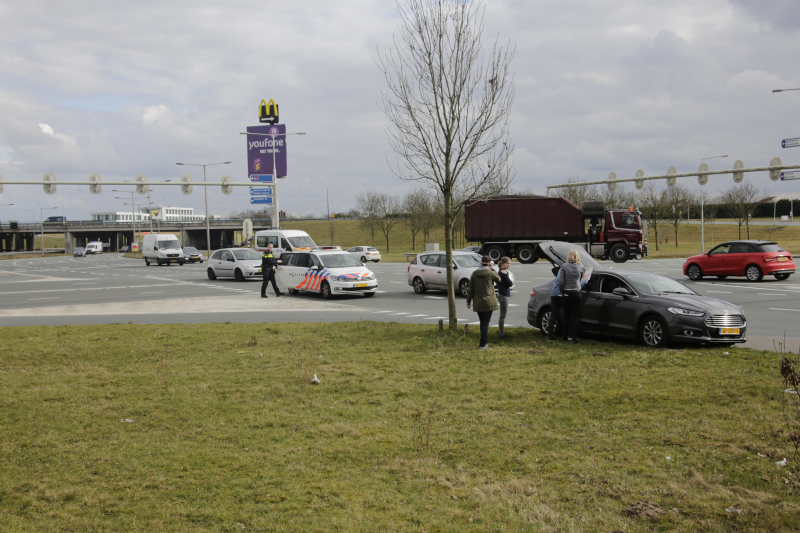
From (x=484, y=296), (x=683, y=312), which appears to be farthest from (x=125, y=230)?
(x=683, y=312)

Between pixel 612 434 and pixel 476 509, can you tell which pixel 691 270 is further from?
pixel 476 509

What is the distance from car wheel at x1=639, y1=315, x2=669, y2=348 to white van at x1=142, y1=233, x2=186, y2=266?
45.5 metres

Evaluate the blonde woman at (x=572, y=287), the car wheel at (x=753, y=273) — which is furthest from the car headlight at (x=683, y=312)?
the car wheel at (x=753, y=273)

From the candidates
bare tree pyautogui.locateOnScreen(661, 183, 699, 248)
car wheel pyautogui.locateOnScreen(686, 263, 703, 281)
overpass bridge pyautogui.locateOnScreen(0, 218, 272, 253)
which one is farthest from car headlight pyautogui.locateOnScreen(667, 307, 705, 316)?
overpass bridge pyautogui.locateOnScreen(0, 218, 272, 253)

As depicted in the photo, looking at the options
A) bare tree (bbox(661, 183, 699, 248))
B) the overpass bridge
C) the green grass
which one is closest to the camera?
the green grass

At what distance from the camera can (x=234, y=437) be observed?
5887 millimetres

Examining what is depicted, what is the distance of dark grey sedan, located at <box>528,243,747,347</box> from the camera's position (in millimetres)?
9836

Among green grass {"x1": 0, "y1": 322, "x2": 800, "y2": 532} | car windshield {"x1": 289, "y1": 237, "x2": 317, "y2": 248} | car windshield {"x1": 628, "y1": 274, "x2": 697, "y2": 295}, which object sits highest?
car windshield {"x1": 289, "y1": 237, "x2": 317, "y2": 248}

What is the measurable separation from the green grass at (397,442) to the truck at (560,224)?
2731 centimetres

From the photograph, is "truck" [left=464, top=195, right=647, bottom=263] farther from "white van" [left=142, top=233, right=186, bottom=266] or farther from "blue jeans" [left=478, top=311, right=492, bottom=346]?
"blue jeans" [left=478, top=311, right=492, bottom=346]

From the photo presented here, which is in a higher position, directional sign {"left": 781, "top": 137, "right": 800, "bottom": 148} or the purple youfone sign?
the purple youfone sign

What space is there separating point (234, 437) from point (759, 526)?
4233 millimetres

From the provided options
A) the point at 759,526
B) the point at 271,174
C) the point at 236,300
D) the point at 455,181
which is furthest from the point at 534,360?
the point at 271,174

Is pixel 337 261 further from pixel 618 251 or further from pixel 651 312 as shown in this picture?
pixel 618 251
